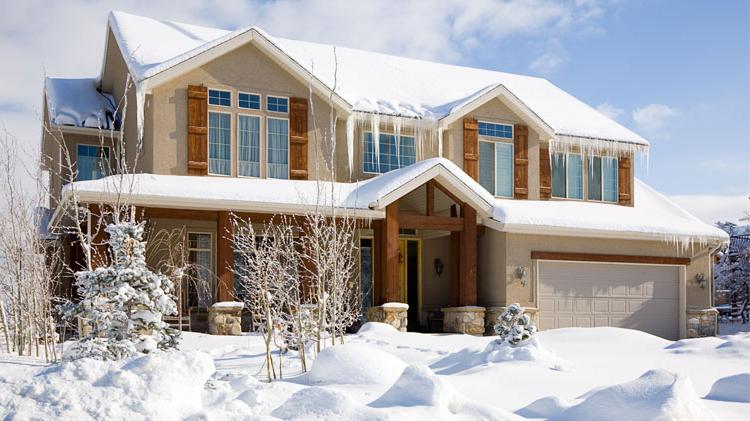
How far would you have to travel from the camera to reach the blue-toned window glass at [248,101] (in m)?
16.3

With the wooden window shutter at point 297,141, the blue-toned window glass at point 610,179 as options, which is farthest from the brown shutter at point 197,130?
the blue-toned window glass at point 610,179

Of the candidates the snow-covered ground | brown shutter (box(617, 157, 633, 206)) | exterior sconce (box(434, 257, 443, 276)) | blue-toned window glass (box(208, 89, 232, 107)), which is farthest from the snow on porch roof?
the snow-covered ground

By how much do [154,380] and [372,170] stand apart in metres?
12.2

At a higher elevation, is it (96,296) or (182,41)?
(182,41)

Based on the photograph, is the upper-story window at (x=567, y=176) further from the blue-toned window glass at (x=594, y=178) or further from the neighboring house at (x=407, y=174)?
the blue-toned window glass at (x=594, y=178)

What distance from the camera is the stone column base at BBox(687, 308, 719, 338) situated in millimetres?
17969

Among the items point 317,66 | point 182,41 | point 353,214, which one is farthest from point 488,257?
point 182,41

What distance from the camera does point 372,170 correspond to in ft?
58.1

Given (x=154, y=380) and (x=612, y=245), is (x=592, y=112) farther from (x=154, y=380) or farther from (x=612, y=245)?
(x=154, y=380)

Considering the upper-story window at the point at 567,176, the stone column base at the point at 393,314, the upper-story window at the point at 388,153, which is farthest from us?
the upper-story window at the point at 567,176

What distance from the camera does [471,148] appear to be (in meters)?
18.3

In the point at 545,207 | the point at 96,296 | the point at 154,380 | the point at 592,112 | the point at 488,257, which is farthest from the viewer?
the point at 592,112

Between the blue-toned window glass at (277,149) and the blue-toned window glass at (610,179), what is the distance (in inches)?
325

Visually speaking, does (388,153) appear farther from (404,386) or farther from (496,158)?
(404,386)
